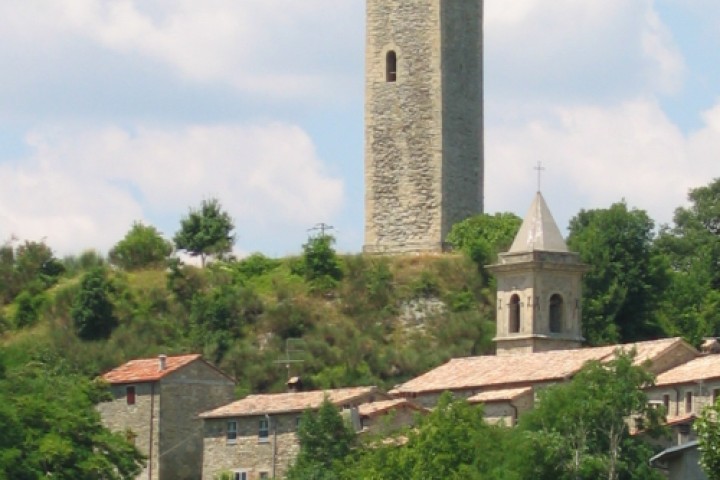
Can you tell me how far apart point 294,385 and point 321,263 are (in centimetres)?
907

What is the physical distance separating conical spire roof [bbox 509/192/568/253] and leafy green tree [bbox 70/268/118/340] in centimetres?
1473

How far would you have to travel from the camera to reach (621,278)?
289 ft

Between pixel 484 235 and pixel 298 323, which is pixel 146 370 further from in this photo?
pixel 484 235

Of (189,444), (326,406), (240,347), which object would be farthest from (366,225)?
(326,406)

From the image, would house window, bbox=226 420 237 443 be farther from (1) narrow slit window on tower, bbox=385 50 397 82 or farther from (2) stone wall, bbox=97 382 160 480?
(1) narrow slit window on tower, bbox=385 50 397 82

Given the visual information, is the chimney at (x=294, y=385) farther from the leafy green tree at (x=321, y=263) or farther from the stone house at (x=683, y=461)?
the stone house at (x=683, y=461)

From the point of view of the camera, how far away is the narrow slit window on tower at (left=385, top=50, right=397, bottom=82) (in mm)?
96938

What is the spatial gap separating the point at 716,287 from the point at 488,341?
13233mm

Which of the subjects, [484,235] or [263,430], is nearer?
[263,430]

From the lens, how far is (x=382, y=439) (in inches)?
2921

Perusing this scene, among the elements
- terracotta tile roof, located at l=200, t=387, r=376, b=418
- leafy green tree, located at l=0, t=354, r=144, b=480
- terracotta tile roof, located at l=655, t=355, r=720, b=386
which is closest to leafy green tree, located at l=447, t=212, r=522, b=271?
terracotta tile roof, located at l=200, t=387, r=376, b=418

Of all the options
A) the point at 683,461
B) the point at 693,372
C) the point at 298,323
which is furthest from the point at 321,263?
the point at 683,461

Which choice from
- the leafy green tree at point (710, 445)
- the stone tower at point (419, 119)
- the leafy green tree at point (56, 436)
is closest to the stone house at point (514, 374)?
the leafy green tree at point (56, 436)

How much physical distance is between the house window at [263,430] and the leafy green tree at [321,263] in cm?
1390
